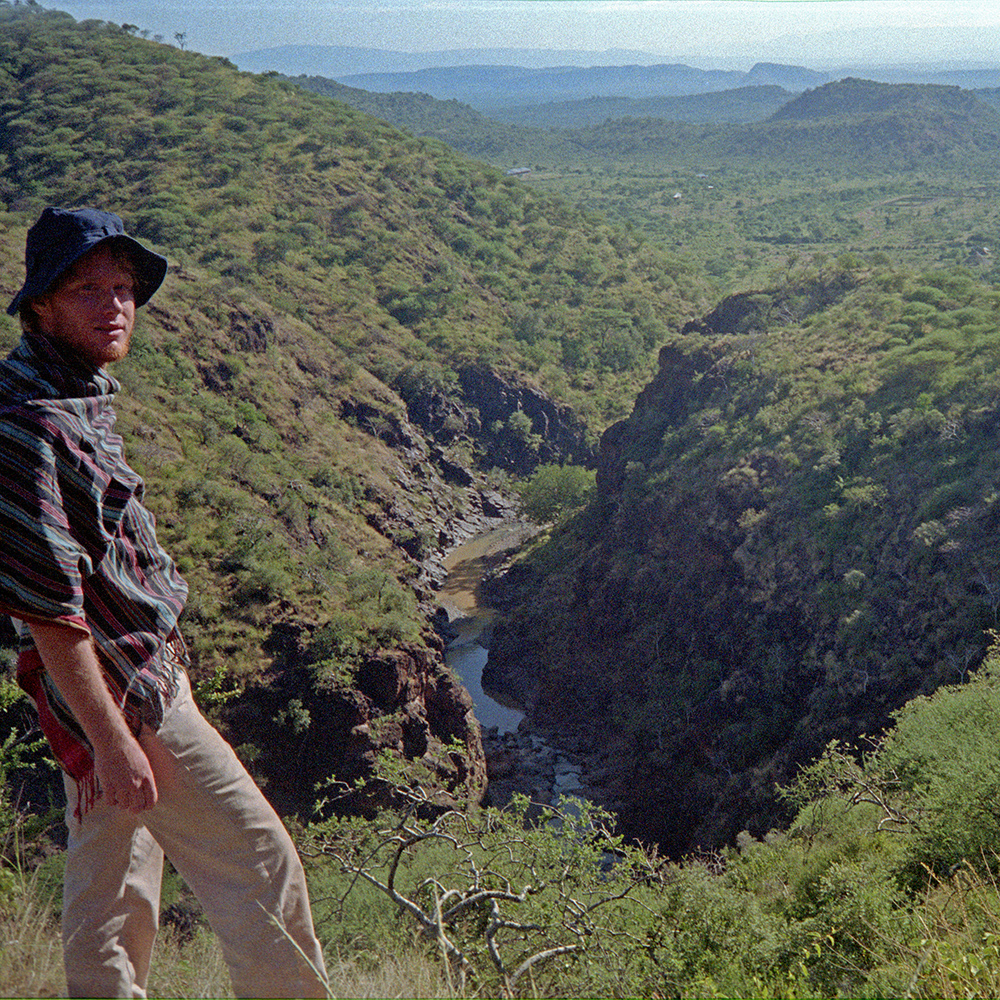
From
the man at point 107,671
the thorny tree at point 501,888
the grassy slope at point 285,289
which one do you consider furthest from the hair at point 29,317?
the grassy slope at point 285,289

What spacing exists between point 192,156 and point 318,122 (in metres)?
14.1

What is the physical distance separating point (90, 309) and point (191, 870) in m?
1.74

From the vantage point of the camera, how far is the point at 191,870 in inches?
103

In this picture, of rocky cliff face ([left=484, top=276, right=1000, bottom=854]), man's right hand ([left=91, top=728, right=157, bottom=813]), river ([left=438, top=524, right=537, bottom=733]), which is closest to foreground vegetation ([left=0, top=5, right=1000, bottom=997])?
rocky cliff face ([left=484, top=276, right=1000, bottom=854])

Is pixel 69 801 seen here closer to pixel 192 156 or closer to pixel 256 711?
pixel 256 711

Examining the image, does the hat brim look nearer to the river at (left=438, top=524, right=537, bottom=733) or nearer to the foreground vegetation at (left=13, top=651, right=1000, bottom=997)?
the foreground vegetation at (left=13, top=651, right=1000, bottom=997)

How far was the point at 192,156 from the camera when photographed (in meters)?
52.8

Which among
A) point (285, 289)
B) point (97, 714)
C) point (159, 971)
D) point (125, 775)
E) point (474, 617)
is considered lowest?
point (474, 617)

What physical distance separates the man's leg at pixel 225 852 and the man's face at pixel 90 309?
112cm

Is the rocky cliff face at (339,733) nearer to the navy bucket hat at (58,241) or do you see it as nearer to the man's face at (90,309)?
the man's face at (90,309)

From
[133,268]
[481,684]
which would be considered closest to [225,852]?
[133,268]

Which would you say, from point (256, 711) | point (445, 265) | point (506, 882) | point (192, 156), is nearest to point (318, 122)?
point (192, 156)

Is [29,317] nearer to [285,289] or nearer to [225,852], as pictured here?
[225,852]

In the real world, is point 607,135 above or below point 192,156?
above
